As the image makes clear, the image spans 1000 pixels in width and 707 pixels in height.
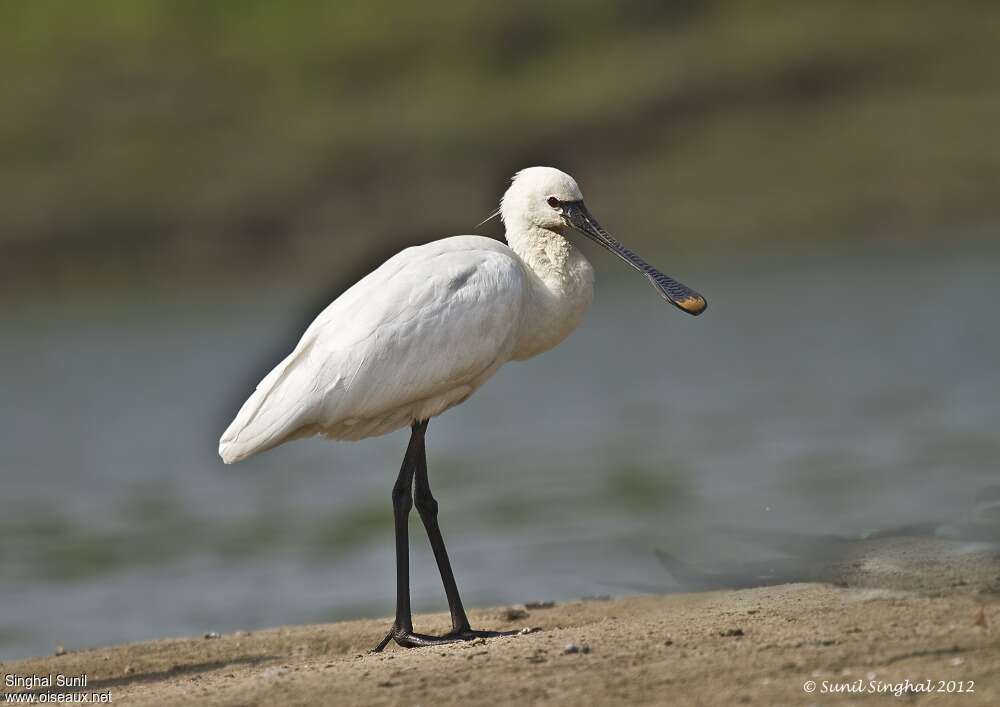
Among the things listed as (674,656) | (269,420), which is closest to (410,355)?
(269,420)

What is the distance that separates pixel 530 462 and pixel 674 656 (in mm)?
10464

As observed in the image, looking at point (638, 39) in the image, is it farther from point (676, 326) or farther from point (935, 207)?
point (676, 326)

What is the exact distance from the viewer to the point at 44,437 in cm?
2331

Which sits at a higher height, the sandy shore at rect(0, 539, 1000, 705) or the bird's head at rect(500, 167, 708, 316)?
the bird's head at rect(500, 167, 708, 316)

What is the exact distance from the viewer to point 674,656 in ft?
24.8

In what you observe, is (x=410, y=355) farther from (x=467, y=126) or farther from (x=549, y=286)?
(x=467, y=126)

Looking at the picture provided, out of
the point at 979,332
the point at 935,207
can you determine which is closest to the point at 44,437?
the point at 979,332

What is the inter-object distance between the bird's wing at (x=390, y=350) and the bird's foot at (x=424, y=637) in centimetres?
118

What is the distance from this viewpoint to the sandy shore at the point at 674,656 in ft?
22.8

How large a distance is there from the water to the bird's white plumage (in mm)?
2581

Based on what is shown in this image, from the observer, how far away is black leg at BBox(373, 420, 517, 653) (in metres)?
9.34

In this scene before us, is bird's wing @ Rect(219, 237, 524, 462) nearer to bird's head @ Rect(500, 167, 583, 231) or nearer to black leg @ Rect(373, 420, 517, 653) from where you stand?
black leg @ Rect(373, 420, 517, 653)

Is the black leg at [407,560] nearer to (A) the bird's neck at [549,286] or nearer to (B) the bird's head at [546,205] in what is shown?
(A) the bird's neck at [549,286]

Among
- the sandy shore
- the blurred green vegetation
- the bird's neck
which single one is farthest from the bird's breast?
the blurred green vegetation
